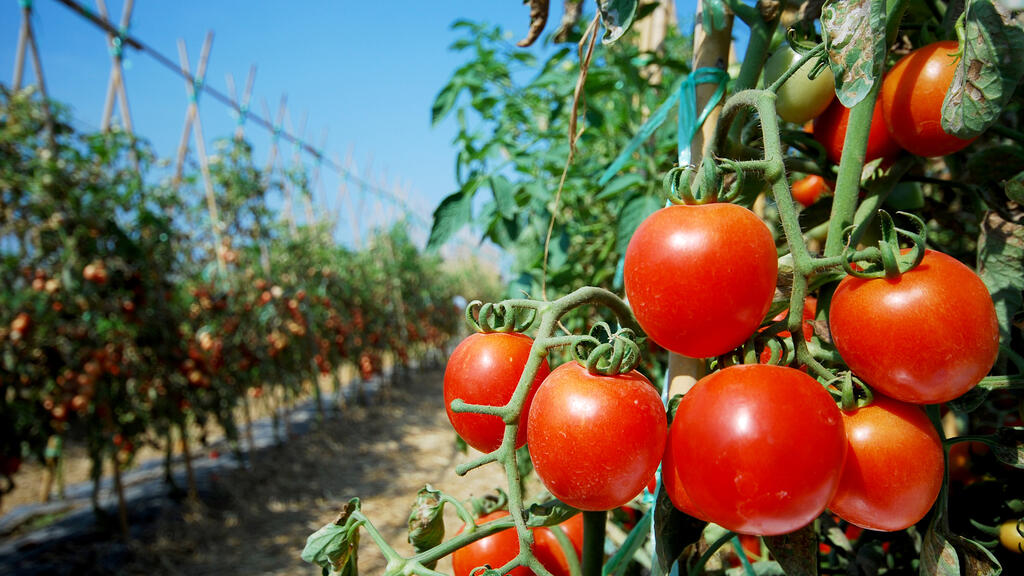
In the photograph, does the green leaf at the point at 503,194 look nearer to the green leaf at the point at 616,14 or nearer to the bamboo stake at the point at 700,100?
the bamboo stake at the point at 700,100

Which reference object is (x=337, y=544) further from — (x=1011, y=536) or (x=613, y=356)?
(x=1011, y=536)

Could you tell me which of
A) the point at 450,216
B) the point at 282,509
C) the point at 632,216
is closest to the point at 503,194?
the point at 450,216

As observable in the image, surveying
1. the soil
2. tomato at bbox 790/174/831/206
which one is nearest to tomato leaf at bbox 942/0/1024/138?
tomato at bbox 790/174/831/206

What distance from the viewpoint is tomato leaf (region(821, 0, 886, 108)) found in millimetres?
365

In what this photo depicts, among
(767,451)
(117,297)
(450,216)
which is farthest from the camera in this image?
(117,297)

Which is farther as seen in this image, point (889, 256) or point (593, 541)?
point (593, 541)

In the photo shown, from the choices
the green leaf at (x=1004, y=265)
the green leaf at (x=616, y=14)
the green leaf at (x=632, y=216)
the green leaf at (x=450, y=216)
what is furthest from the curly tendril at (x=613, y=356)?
the green leaf at (x=450, y=216)

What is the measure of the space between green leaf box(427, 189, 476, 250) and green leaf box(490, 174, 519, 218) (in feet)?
0.19

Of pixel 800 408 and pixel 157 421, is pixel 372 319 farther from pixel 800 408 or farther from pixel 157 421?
pixel 800 408

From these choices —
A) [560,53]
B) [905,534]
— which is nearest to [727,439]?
[905,534]

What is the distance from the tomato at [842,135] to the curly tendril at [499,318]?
1.00ft

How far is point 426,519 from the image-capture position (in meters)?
0.50

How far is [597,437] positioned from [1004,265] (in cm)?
42

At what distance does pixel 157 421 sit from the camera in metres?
3.48
